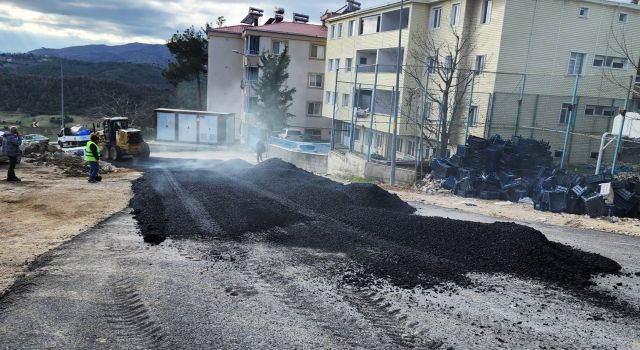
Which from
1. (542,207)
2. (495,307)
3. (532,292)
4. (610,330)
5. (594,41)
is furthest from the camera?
(594,41)

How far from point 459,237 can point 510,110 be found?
12.9 metres

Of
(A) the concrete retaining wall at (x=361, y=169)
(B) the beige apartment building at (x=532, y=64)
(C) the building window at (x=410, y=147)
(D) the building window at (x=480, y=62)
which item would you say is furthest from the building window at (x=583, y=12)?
(A) the concrete retaining wall at (x=361, y=169)

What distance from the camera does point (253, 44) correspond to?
140 feet

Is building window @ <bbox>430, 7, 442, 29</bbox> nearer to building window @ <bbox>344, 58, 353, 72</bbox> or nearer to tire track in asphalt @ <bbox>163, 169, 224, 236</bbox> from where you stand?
building window @ <bbox>344, 58, 353, 72</bbox>

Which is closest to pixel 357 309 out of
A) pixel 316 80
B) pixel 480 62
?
pixel 480 62

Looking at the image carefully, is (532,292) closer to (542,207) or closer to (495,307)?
(495,307)

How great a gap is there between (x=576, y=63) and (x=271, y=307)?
23.2 metres

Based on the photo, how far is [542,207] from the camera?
14133 millimetres

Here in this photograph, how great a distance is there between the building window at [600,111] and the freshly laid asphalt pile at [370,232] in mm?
11147

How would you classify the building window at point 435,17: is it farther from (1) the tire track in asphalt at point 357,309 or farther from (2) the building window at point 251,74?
(2) the building window at point 251,74

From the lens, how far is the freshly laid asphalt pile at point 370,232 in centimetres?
784

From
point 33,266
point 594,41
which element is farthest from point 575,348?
point 594,41

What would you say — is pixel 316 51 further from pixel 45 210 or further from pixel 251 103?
pixel 45 210

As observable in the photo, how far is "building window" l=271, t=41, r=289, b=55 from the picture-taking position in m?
42.4
